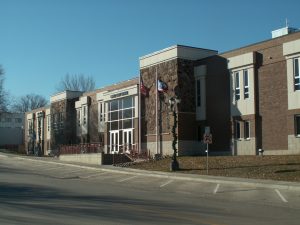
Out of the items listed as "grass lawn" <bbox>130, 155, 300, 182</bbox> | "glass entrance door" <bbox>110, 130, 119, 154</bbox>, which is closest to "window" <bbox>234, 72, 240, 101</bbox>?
"grass lawn" <bbox>130, 155, 300, 182</bbox>

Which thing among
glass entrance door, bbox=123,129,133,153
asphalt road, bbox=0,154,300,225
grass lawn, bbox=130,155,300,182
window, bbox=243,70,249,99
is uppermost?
window, bbox=243,70,249,99

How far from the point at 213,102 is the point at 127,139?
11.1 m

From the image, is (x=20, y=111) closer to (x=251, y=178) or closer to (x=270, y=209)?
(x=251, y=178)

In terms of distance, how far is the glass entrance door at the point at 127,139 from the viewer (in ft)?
156

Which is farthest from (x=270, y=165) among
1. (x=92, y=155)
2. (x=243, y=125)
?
(x=92, y=155)

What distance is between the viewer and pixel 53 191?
20469 millimetres

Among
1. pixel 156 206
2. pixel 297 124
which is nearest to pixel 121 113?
pixel 297 124

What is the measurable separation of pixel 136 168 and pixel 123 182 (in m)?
9.02

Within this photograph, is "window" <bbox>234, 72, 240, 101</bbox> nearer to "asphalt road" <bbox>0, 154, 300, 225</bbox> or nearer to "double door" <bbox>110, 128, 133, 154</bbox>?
"double door" <bbox>110, 128, 133, 154</bbox>

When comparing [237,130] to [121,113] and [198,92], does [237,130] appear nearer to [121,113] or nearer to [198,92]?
[198,92]

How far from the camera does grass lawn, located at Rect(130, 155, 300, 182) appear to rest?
26.8m

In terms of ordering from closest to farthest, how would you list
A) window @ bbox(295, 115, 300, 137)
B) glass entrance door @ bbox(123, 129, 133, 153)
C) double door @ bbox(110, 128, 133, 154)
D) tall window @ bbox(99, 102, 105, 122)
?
window @ bbox(295, 115, 300, 137) < glass entrance door @ bbox(123, 129, 133, 153) < double door @ bbox(110, 128, 133, 154) < tall window @ bbox(99, 102, 105, 122)

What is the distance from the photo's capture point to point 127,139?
159 feet

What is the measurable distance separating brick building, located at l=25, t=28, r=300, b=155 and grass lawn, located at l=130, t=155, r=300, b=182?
2.32m
